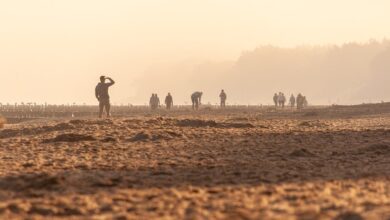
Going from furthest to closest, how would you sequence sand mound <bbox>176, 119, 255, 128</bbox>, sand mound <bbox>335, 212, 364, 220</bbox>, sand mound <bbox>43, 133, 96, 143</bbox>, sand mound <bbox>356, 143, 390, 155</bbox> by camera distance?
sand mound <bbox>176, 119, 255, 128</bbox> < sand mound <bbox>43, 133, 96, 143</bbox> < sand mound <bbox>356, 143, 390, 155</bbox> < sand mound <bbox>335, 212, 364, 220</bbox>

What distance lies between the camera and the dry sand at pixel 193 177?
219 inches

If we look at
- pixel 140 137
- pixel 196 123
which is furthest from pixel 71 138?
pixel 196 123

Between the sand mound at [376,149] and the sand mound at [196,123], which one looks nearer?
the sand mound at [376,149]

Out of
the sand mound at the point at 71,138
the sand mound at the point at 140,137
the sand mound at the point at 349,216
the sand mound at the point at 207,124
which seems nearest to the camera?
the sand mound at the point at 349,216

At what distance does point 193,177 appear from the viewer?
7770 millimetres

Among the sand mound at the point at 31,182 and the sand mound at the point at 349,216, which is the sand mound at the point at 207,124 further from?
the sand mound at the point at 349,216

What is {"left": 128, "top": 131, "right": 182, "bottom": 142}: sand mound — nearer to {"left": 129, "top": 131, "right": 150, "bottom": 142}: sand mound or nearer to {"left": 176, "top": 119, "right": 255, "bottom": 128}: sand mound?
{"left": 129, "top": 131, "right": 150, "bottom": 142}: sand mound

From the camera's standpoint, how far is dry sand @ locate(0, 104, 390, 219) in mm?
5566

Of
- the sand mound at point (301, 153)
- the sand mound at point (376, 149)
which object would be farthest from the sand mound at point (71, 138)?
the sand mound at point (376, 149)

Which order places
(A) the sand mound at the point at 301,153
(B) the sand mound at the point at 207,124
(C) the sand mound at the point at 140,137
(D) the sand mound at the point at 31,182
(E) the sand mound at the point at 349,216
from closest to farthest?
(E) the sand mound at the point at 349,216
(D) the sand mound at the point at 31,182
(A) the sand mound at the point at 301,153
(C) the sand mound at the point at 140,137
(B) the sand mound at the point at 207,124

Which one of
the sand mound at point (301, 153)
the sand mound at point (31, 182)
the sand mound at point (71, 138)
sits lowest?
the sand mound at point (31, 182)

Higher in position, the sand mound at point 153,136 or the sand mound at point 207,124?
the sand mound at point 207,124

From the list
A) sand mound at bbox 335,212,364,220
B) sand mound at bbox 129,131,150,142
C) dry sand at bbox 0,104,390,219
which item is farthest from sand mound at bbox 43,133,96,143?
sand mound at bbox 335,212,364,220

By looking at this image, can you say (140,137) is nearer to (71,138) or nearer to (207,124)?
(71,138)
